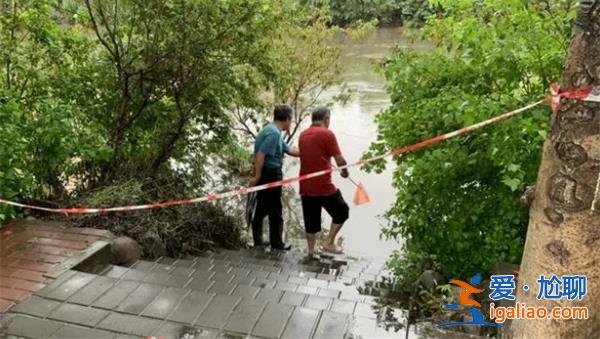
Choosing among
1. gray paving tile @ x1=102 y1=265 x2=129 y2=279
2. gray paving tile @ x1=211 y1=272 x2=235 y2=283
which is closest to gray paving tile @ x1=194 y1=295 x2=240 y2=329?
gray paving tile @ x1=211 y1=272 x2=235 y2=283

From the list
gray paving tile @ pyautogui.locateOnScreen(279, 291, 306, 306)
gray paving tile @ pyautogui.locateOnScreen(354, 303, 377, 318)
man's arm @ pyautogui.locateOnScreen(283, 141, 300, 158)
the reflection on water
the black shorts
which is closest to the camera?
gray paving tile @ pyautogui.locateOnScreen(354, 303, 377, 318)

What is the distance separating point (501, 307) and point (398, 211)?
1.74 m

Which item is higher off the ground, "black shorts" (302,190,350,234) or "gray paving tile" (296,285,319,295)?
"black shorts" (302,190,350,234)

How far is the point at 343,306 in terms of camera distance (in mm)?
3580

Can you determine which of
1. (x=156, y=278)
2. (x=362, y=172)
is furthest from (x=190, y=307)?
(x=362, y=172)

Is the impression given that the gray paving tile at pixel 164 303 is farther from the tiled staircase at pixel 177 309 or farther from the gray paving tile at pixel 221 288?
the gray paving tile at pixel 221 288

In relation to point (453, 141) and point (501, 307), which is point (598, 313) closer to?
point (501, 307)

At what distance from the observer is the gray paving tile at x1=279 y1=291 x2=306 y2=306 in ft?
11.8

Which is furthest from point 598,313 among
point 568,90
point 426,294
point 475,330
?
point 426,294

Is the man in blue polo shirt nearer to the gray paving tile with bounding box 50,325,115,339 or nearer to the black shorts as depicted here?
the black shorts

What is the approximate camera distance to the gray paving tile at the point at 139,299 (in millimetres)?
3305

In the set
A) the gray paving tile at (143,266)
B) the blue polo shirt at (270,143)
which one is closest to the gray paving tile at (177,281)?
the gray paving tile at (143,266)

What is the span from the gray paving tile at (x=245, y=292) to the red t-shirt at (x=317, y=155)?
176 centimetres

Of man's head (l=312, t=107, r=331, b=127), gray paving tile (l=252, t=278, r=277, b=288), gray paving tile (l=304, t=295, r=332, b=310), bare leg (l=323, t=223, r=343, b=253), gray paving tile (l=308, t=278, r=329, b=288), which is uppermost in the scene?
man's head (l=312, t=107, r=331, b=127)
